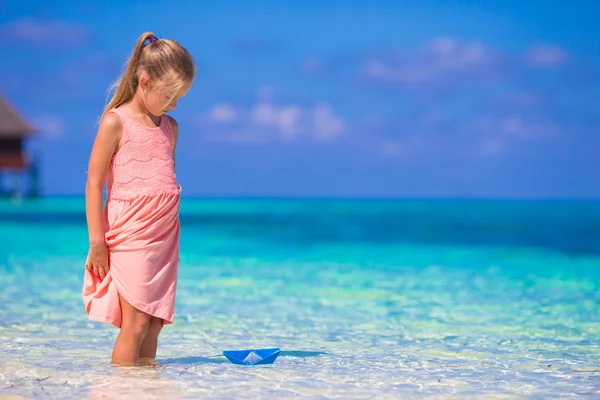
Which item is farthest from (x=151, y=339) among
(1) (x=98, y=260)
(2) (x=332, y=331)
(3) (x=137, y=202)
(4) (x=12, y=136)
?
(4) (x=12, y=136)

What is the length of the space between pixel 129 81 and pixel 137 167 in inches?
11.9

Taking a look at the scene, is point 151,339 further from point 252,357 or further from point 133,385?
point 252,357

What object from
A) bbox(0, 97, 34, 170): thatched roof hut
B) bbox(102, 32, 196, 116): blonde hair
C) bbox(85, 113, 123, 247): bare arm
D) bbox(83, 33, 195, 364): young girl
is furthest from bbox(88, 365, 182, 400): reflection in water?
bbox(0, 97, 34, 170): thatched roof hut

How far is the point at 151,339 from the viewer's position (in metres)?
3.07

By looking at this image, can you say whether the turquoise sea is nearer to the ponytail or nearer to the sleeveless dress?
the sleeveless dress

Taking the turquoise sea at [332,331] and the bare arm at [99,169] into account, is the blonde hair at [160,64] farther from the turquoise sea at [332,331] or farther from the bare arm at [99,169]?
Answer: the turquoise sea at [332,331]

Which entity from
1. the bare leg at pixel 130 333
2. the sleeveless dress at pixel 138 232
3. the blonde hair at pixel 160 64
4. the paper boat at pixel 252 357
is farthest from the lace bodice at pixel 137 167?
the paper boat at pixel 252 357

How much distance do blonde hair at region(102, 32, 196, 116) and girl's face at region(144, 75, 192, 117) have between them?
2 centimetres

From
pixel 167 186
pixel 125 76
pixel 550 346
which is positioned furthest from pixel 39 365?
pixel 550 346

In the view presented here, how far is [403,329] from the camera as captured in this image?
182 inches

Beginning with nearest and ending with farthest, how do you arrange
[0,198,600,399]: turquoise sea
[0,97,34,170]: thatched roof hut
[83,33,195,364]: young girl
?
[83,33,195,364]: young girl < [0,198,600,399]: turquoise sea < [0,97,34,170]: thatched roof hut

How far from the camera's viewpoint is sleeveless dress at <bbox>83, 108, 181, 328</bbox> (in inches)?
111

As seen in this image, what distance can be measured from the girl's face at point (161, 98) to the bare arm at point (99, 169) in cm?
12

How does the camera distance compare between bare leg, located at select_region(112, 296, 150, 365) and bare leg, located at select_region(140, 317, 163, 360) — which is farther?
bare leg, located at select_region(140, 317, 163, 360)
